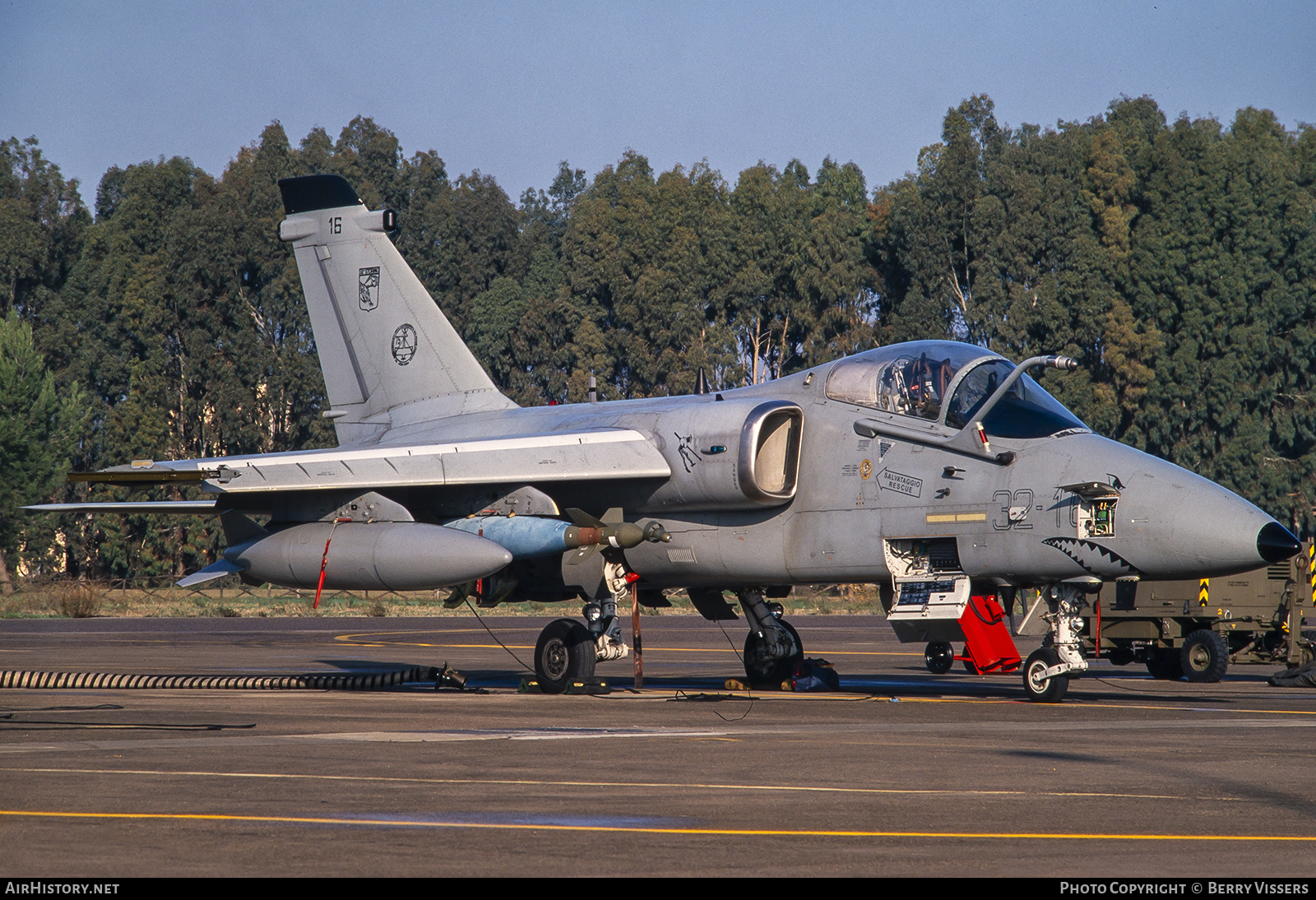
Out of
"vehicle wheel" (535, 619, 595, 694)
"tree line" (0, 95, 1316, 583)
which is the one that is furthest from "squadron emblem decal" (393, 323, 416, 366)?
"tree line" (0, 95, 1316, 583)

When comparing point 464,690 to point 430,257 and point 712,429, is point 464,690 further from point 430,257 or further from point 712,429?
point 430,257

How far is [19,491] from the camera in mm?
54938

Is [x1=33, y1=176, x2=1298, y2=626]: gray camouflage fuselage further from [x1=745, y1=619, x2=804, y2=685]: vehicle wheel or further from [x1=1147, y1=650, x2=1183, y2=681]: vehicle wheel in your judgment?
[x1=1147, y1=650, x2=1183, y2=681]: vehicle wheel

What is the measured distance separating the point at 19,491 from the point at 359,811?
2121 inches

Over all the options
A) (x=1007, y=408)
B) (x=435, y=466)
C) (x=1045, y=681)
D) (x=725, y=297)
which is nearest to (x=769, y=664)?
(x=1045, y=681)

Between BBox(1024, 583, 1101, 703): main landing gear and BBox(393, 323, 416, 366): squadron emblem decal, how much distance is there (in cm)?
919

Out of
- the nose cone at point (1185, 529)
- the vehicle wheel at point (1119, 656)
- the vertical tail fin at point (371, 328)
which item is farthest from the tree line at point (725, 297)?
the nose cone at point (1185, 529)

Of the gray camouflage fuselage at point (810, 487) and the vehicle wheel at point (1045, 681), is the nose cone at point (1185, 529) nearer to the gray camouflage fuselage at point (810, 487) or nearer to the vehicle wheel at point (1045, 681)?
the gray camouflage fuselage at point (810, 487)

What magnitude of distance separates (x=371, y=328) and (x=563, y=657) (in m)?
6.09

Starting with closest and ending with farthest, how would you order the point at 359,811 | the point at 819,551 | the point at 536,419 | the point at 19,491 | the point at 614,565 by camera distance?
the point at 359,811
the point at 819,551
the point at 614,565
the point at 536,419
the point at 19,491

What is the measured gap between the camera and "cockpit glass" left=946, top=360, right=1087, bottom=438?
1327 cm

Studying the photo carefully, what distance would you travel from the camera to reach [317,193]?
19.4 metres

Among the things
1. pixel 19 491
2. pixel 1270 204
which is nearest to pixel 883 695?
pixel 19 491

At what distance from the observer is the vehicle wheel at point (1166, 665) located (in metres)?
18.8
